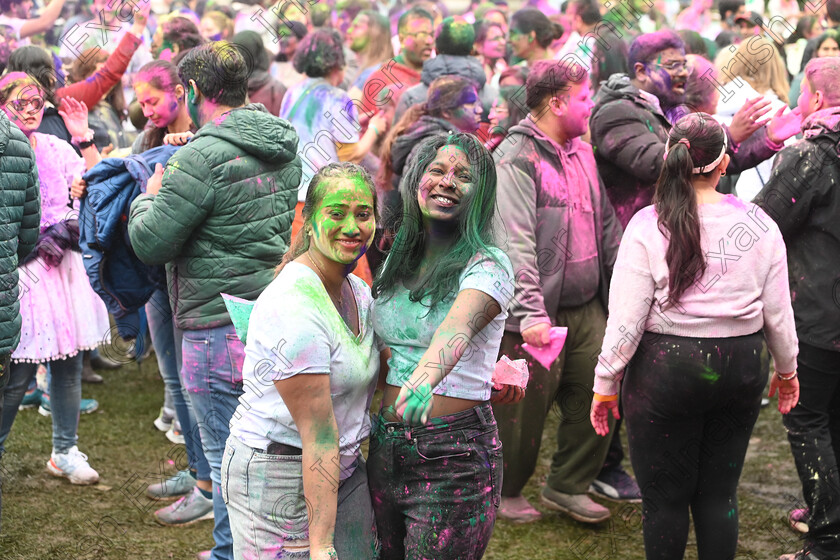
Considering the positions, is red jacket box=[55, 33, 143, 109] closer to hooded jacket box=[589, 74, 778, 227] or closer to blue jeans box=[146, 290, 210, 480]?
blue jeans box=[146, 290, 210, 480]

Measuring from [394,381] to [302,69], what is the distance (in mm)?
3962

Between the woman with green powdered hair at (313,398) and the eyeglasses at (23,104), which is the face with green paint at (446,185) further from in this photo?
the eyeglasses at (23,104)

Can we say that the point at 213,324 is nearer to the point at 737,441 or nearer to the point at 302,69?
the point at 737,441

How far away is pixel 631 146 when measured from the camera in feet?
14.5

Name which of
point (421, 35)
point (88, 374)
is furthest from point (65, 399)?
point (421, 35)

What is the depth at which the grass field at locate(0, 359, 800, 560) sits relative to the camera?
4.19 meters

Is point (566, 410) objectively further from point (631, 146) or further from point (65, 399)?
point (65, 399)

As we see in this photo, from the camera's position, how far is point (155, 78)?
412 centimetres

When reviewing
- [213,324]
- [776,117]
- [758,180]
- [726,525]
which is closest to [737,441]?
[726,525]

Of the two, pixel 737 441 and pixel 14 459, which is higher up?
pixel 737 441

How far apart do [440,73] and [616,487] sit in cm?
297

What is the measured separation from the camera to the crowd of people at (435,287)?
8.27 ft

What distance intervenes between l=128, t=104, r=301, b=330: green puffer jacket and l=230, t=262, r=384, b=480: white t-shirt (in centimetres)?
111

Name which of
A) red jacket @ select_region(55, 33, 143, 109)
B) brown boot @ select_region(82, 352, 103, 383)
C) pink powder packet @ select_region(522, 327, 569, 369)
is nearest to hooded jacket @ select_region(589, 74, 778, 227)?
pink powder packet @ select_region(522, 327, 569, 369)
